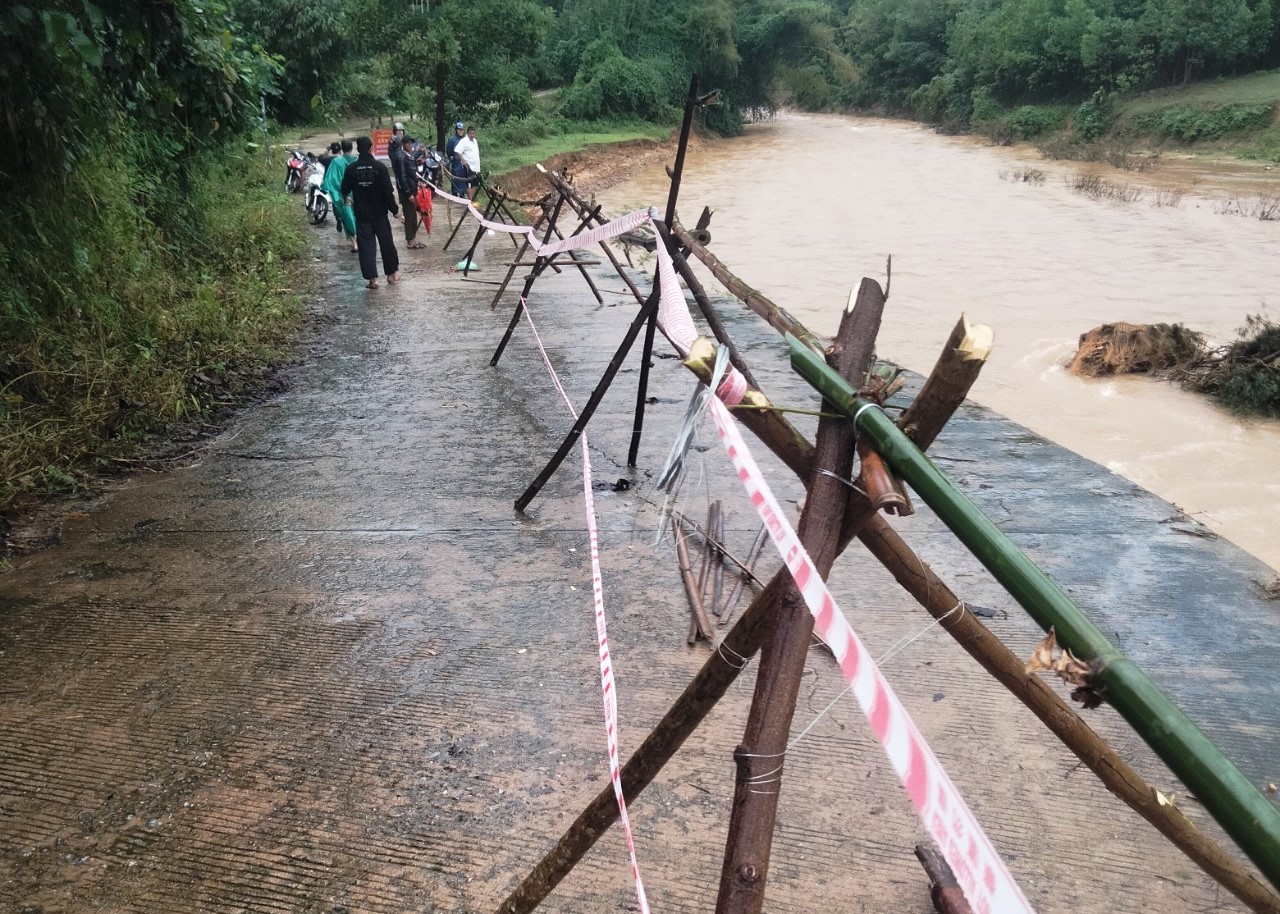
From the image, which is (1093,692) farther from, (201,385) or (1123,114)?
(1123,114)

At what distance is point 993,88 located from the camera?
4212 cm

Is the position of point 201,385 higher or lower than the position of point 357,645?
higher

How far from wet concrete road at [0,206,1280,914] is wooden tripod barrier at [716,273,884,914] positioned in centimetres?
91

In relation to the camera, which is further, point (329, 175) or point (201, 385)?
point (329, 175)

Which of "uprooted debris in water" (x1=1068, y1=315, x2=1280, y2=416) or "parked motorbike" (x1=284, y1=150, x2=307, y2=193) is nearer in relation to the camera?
"uprooted debris in water" (x1=1068, y1=315, x2=1280, y2=416)

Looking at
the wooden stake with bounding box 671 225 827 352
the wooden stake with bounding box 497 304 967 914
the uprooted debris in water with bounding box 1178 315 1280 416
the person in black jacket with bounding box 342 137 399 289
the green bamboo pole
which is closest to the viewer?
the green bamboo pole

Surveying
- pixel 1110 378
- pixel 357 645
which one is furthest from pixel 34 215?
pixel 1110 378

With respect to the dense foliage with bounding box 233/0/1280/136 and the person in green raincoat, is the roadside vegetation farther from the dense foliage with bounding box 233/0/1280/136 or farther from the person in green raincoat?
the person in green raincoat

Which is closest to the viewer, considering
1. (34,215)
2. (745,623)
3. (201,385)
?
(745,623)

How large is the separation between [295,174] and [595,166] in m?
9.75

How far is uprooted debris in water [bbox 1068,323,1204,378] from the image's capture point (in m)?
9.14

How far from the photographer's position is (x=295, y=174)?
17.7 metres

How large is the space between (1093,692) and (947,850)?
0.31m

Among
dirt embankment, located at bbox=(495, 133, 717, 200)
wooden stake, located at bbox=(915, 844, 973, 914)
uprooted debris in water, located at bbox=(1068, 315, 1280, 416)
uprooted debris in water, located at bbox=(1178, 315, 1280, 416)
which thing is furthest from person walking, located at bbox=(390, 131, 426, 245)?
wooden stake, located at bbox=(915, 844, 973, 914)
